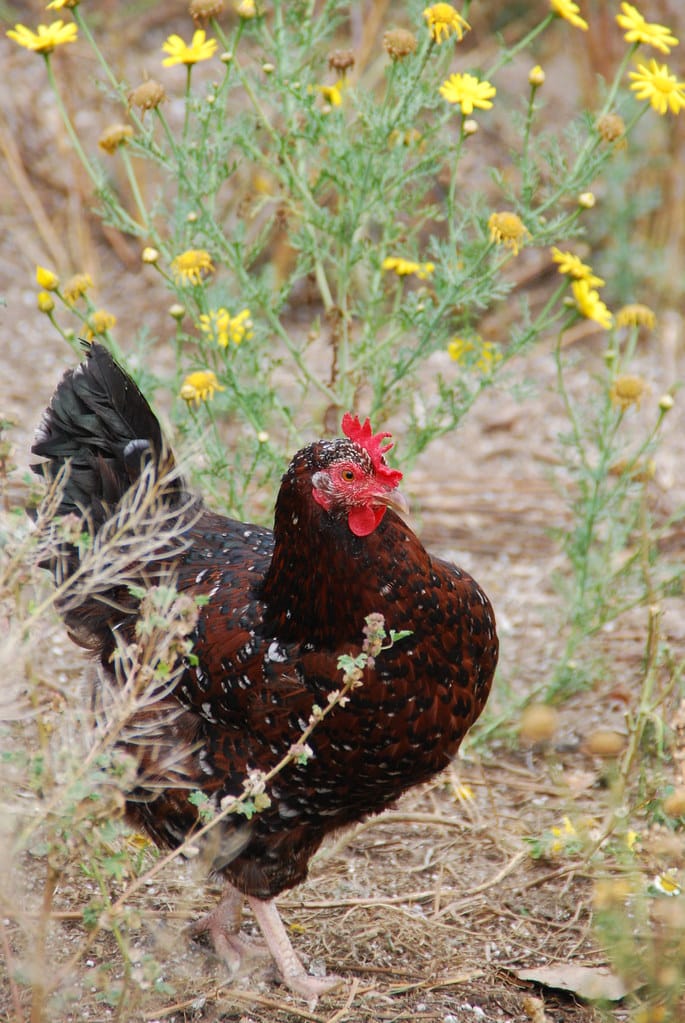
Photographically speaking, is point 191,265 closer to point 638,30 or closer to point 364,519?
point 364,519

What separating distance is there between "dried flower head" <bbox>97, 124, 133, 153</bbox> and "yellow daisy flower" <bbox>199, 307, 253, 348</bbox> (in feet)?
1.92

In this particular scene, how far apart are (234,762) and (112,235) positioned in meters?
5.44

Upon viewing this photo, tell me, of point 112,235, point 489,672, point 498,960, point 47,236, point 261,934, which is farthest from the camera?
point 112,235

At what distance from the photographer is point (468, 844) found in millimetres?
3918

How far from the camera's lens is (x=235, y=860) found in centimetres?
311

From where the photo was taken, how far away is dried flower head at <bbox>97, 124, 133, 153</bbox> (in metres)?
3.59

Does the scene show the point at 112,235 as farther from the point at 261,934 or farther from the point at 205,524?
the point at 261,934

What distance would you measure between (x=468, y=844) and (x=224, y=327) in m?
1.89

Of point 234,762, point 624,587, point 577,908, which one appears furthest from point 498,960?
point 624,587

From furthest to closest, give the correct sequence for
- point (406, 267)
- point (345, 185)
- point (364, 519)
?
1. point (406, 267)
2. point (345, 185)
3. point (364, 519)

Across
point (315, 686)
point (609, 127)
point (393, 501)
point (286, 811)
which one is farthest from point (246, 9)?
point (286, 811)

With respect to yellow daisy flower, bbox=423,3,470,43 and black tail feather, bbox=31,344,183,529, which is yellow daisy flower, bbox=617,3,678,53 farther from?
black tail feather, bbox=31,344,183,529

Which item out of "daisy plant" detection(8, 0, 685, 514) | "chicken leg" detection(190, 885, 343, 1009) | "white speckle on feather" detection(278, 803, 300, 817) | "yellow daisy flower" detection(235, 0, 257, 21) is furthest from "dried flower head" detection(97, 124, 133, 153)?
"chicken leg" detection(190, 885, 343, 1009)

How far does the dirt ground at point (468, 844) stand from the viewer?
3043 millimetres
